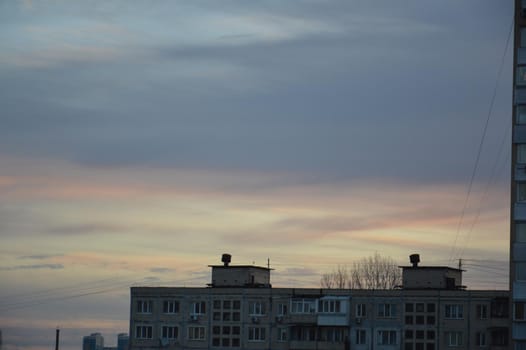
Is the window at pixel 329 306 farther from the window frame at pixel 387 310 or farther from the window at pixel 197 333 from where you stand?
the window at pixel 197 333

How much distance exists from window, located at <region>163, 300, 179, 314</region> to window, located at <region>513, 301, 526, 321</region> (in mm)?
48652

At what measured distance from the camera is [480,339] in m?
142

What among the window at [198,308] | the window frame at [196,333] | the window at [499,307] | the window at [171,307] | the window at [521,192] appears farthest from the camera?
the window at [171,307]

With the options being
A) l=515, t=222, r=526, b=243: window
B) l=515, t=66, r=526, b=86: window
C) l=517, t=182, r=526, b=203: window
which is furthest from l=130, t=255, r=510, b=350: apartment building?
l=515, t=66, r=526, b=86: window

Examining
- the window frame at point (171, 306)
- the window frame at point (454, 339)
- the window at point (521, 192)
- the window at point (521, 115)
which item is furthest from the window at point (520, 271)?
the window frame at point (171, 306)

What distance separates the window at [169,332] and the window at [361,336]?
23.6 meters

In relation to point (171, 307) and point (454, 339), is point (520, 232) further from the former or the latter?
point (171, 307)

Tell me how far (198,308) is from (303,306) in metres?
13.8

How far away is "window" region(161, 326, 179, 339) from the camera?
155 meters

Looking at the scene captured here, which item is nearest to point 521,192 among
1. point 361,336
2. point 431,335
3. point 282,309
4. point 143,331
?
point 431,335

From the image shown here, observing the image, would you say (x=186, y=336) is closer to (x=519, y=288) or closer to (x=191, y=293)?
(x=191, y=293)

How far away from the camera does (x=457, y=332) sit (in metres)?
144

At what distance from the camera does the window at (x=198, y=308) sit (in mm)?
154750

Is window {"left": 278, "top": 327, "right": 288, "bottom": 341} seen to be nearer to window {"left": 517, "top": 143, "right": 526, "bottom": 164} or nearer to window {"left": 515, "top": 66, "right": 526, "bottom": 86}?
window {"left": 517, "top": 143, "right": 526, "bottom": 164}
